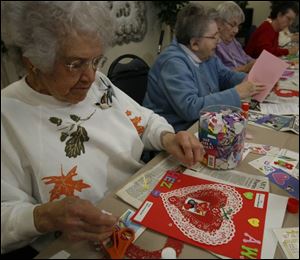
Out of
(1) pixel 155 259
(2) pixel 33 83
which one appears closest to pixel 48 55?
(2) pixel 33 83

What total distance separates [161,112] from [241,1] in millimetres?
2488

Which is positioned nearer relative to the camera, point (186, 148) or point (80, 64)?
point (80, 64)

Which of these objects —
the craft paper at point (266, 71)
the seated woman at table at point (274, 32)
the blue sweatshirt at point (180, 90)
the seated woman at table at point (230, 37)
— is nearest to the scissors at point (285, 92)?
the craft paper at point (266, 71)

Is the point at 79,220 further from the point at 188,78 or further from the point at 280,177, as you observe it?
the point at 188,78

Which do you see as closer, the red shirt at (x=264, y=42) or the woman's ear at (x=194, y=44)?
the woman's ear at (x=194, y=44)

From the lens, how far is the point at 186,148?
783 millimetres

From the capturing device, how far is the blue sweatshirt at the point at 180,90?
1215 millimetres

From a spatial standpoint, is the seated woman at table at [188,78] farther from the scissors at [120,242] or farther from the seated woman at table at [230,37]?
the scissors at [120,242]

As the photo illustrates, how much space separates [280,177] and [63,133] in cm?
53

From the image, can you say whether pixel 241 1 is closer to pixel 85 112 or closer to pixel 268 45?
pixel 268 45

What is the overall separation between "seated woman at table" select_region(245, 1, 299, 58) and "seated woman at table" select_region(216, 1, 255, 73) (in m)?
0.34

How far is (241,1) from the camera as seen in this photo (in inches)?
129

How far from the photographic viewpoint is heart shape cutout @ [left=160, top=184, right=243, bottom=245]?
22.4 inches

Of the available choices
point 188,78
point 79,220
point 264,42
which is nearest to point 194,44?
point 188,78
